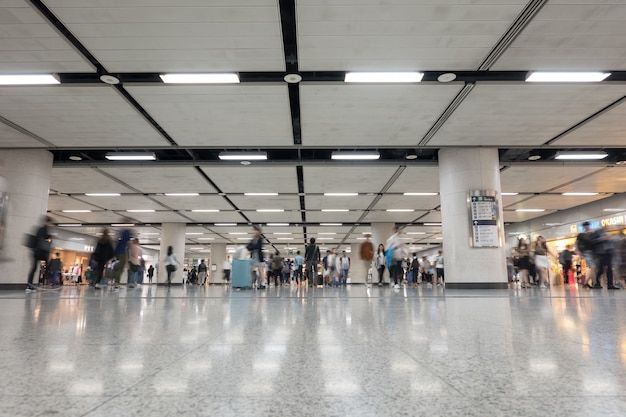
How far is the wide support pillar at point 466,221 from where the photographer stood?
1280cm

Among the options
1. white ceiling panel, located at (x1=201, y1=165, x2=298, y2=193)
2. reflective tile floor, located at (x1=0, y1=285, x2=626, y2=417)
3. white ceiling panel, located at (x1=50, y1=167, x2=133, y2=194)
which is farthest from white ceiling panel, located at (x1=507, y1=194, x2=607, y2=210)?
white ceiling panel, located at (x1=50, y1=167, x2=133, y2=194)

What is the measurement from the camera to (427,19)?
6848 millimetres

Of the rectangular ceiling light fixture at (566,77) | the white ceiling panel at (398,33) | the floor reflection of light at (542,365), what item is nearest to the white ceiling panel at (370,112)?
the white ceiling panel at (398,33)

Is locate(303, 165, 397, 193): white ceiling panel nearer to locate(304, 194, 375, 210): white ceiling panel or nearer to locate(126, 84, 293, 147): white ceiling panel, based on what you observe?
locate(304, 194, 375, 210): white ceiling panel

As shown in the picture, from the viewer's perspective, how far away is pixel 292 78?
8.90 metres

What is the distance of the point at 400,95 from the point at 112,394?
9.62m

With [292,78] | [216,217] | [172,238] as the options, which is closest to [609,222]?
[292,78]

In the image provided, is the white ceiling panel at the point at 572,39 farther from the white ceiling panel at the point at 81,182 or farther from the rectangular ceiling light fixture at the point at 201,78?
the white ceiling panel at the point at 81,182

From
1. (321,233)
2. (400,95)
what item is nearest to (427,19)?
(400,95)

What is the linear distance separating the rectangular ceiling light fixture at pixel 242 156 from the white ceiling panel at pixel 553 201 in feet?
54.5

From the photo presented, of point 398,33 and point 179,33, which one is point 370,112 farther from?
point 179,33

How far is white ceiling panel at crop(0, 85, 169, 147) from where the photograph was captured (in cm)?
962

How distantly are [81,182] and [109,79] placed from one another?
1161 centimetres

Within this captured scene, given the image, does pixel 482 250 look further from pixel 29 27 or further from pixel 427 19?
pixel 29 27
